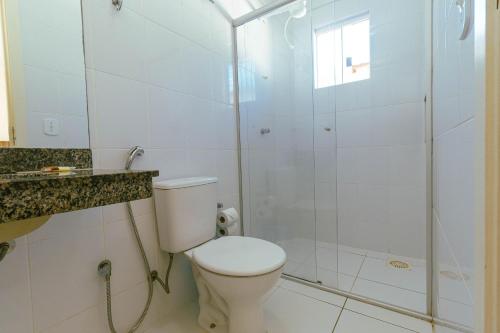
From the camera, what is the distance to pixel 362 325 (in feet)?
3.97

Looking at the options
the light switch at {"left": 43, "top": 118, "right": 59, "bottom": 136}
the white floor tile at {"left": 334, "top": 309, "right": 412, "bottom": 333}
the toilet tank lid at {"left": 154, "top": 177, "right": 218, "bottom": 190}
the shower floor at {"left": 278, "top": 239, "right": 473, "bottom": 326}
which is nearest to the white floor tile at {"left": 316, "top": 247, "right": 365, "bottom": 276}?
the shower floor at {"left": 278, "top": 239, "right": 473, "bottom": 326}

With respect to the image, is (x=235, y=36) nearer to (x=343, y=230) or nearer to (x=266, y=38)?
(x=266, y=38)

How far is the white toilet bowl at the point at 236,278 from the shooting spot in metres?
0.97

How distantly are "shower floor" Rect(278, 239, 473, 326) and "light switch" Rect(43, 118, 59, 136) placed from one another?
1569mm

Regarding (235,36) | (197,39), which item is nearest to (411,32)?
(235,36)

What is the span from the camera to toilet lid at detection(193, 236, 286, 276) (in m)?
0.97

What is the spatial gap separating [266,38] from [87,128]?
4.82 ft

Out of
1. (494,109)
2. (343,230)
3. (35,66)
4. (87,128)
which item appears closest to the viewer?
(494,109)

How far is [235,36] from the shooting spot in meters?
1.79

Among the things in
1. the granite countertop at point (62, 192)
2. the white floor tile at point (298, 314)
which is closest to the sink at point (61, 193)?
the granite countertop at point (62, 192)

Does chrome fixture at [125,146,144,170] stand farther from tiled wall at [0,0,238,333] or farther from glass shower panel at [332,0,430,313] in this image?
glass shower panel at [332,0,430,313]

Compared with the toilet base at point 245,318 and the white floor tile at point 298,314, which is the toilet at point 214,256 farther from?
the white floor tile at point 298,314

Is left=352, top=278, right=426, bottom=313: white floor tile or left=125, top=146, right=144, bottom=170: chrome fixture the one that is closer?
left=125, top=146, right=144, bottom=170: chrome fixture

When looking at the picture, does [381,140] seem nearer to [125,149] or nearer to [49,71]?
A: [125,149]
